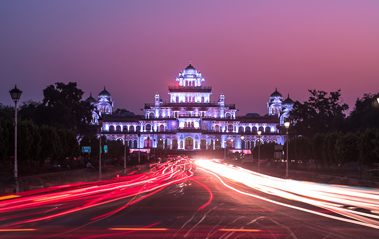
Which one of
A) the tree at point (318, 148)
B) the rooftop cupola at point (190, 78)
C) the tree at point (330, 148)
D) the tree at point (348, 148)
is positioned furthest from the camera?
the rooftop cupola at point (190, 78)

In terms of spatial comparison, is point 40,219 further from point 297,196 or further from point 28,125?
point 28,125

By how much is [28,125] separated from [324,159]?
3484 cm

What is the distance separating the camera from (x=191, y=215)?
15.6 metres

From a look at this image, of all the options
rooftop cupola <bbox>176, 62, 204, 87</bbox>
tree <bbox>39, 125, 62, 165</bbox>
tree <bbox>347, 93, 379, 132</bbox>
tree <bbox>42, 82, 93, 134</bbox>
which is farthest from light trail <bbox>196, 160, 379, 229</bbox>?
rooftop cupola <bbox>176, 62, 204, 87</bbox>

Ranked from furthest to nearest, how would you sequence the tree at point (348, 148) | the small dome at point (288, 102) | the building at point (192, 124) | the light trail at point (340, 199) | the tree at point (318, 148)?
the small dome at point (288, 102)
the building at point (192, 124)
the tree at point (318, 148)
the tree at point (348, 148)
the light trail at point (340, 199)

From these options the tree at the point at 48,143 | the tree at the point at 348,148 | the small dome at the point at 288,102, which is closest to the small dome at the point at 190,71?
the small dome at the point at 288,102

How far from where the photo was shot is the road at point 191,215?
39.9 feet

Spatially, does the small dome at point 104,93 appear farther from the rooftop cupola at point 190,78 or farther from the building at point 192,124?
the rooftop cupola at point 190,78

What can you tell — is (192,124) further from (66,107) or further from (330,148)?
(330,148)

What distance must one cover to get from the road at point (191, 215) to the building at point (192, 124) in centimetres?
12390

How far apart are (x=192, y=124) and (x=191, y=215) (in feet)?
436

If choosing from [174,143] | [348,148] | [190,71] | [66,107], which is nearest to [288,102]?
[190,71]

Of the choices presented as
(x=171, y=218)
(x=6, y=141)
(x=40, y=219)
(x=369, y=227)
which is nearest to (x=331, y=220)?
(x=369, y=227)

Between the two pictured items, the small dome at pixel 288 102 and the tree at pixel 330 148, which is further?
the small dome at pixel 288 102
